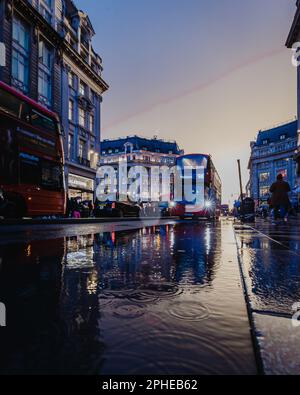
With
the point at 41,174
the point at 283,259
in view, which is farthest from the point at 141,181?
the point at 283,259

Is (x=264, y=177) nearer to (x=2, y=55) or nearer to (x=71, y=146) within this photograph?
(x=71, y=146)

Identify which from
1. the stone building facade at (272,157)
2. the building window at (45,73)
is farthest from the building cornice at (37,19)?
the stone building facade at (272,157)

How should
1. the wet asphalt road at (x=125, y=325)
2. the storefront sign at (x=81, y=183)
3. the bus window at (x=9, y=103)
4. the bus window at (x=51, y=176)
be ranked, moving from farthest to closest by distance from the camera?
1. the storefront sign at (x=81, y=183)
2. the bus window at (x=51, y=176)
3. the bus window at (x=9, y=103)
4. the wet asphalt road at (x=125, y=325)

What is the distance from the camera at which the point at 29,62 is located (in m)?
21.7

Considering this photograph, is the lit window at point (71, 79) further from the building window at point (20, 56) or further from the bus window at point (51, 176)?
the bus window at point (51, 176)

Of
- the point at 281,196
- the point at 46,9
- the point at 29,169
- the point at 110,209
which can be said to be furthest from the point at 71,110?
the point at 281,196

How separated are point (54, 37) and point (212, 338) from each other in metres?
Result: 29.7

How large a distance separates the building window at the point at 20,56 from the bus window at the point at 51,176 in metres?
13.0

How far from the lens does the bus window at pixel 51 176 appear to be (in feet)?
31.6

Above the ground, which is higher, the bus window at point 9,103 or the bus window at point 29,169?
the bus window at point 9,103

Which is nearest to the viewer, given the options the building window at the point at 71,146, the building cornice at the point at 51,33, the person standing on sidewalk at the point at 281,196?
the person standing on sidewalk at the point at 281,196

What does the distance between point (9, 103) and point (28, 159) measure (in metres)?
1.72

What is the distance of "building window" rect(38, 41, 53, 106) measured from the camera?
2359 cm

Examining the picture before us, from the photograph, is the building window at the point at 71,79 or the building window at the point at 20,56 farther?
the building window at the point at 71,79
